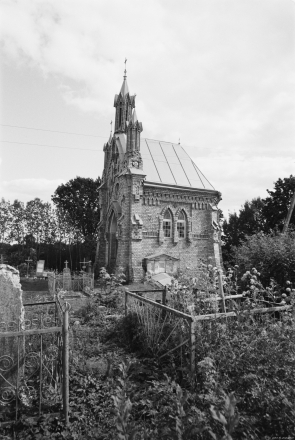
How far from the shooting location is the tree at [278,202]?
2827 cm

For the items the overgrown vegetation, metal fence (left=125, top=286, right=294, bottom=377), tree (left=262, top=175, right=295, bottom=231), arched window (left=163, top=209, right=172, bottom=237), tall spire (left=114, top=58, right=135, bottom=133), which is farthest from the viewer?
tree (left=262, top=175, right=295, bottom=231)

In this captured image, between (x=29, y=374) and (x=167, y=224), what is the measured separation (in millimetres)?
19322

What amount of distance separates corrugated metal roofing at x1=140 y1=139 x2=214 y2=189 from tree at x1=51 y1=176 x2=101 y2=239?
1848 cm

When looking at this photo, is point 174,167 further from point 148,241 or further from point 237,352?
point 237,352

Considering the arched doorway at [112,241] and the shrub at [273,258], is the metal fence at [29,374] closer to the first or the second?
the shrub at [273,258]

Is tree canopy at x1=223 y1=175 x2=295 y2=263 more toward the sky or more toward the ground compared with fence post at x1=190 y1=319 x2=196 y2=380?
more toward the sky

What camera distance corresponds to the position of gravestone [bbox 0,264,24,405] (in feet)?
14.4

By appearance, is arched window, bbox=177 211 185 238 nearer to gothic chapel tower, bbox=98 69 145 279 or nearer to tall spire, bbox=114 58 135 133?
gothic chapel tower, bbox=98 69 145 279

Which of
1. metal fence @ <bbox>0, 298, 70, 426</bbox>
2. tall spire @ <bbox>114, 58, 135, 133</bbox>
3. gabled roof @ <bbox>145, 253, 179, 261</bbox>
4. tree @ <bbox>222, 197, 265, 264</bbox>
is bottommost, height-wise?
metal fence @ <bbox>0, 298, 70, 426</bbox>

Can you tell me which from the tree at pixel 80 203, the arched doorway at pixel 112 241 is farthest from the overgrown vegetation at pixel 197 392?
the tree at pixel 80 203

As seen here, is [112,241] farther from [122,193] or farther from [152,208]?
[152,208]

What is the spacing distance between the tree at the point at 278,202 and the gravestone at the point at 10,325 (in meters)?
27.1

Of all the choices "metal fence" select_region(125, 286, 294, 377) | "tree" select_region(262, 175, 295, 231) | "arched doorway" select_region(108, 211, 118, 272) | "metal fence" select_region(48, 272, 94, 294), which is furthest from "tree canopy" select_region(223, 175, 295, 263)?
"metal fence" select_region(125, 286, 294, 377)

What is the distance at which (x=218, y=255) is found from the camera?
80.5ft
